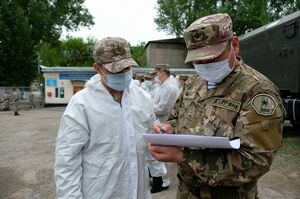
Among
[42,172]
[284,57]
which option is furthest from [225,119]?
[284,57]

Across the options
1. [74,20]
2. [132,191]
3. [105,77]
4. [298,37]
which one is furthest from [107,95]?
[74,20]

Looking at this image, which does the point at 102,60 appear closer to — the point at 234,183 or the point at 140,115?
the point at 140,115

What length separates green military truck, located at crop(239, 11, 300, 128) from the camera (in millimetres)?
8047

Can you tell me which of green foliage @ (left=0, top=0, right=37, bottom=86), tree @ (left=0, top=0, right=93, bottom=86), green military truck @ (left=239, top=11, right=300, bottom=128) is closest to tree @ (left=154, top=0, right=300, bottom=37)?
tree @ (left=0, top=0, right=93, bottom=86)

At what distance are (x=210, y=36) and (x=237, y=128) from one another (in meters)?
0.44

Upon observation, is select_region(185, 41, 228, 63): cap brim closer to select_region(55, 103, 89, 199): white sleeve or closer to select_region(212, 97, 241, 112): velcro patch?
select_region(212, 97, 241, 112): velcro patch

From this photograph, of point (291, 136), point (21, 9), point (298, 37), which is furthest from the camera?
point (21, 9)

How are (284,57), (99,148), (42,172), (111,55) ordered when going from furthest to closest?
1. (284,57)
2. (42,172)
3. (111,55)
4. (99,148)

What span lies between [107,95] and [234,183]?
44.8 inches

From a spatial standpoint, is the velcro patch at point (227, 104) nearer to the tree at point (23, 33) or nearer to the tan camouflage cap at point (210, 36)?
the tan camouflage cap at point (210, 36)

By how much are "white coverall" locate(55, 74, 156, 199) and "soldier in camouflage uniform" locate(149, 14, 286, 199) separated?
1.88 ft

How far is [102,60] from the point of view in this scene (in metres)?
2.60

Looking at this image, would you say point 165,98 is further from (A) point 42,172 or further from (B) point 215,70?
(B) point 215,70

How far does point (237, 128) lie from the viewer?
5.63 feet
